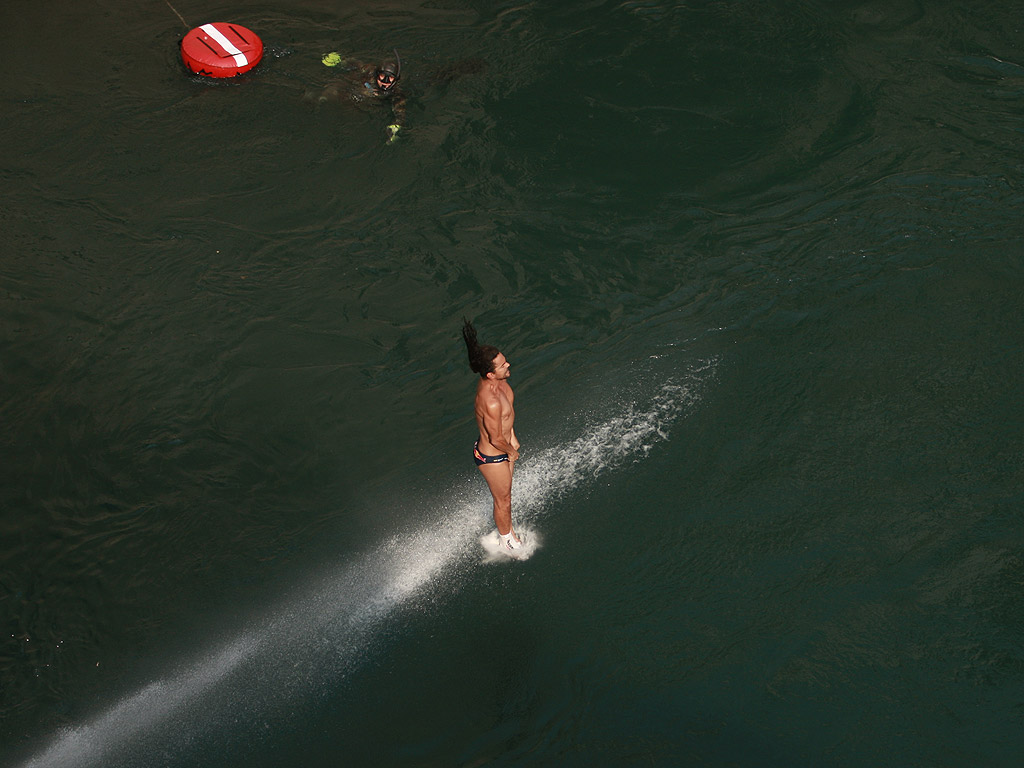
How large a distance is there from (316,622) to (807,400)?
5.34m

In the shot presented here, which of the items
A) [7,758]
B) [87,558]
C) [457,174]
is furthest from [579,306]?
[7,758]

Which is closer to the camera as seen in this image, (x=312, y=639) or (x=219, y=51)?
(x=312, y=639)

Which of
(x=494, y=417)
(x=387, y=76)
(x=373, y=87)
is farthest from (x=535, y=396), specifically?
(x=373, y=87)

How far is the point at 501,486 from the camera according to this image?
6.61 m

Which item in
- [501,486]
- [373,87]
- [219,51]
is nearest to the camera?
[501,486]

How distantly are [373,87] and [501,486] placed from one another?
770 cm

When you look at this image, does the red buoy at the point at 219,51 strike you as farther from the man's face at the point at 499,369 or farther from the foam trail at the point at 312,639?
the man's face at the point at 499,369

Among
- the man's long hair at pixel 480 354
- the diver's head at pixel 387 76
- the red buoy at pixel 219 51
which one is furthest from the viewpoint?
the red buoy at pixel 219 51

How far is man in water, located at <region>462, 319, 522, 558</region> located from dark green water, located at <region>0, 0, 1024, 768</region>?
3.79 feet

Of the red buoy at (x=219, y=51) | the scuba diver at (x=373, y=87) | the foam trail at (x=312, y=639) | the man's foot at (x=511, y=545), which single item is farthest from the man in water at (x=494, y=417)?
the red buoy at (x=219, y=51)

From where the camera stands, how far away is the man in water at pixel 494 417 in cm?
591

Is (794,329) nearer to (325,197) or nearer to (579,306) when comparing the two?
(579,306)

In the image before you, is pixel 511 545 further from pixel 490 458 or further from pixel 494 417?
pixel 494 417

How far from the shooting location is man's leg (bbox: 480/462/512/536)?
6.50 metres
